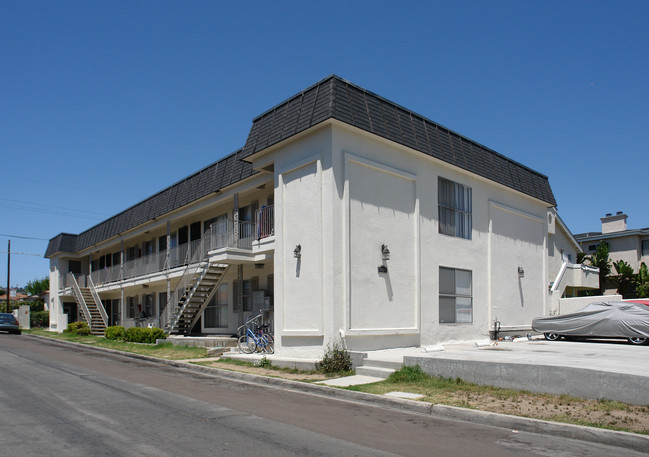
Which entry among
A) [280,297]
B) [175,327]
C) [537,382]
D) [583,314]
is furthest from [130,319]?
[537,382]

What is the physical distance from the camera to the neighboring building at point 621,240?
122 ft

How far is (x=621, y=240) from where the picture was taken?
126 feet

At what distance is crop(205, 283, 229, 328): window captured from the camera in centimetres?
2348

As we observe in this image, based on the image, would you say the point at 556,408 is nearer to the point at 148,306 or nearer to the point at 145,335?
the point at 145,335

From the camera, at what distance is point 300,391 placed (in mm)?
11539

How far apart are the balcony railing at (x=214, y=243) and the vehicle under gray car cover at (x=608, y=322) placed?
33.8ft

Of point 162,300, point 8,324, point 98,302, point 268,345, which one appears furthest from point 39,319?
point 268,345

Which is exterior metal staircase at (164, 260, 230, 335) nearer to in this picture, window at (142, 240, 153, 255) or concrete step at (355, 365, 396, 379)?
concrete step at (355, 365, 396, 379)

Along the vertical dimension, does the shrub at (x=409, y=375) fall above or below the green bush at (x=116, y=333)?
Result: above

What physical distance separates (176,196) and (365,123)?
42.8ft

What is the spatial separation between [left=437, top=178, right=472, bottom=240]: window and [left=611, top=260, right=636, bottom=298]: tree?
21.8m

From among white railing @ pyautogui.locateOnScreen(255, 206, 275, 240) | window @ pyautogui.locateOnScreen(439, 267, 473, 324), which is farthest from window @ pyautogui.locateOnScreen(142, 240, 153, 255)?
window @ pyautogui.locateOnScreen(439, 267, 473, 324)


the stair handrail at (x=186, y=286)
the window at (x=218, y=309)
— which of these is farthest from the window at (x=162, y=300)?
the stair handrail at (x=186, y=286)

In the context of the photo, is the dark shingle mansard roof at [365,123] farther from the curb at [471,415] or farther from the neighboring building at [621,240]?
the neighboring building at [621,240]
